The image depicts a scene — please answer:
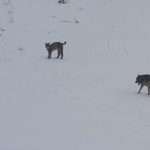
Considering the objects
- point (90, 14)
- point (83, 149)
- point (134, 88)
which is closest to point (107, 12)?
point (90, 14)

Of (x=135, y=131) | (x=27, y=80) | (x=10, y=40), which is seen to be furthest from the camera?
(x=10, y=40)

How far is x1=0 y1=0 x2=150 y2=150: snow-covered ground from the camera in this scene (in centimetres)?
652

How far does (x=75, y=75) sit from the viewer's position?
11.3m

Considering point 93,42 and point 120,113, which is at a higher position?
point 93,42

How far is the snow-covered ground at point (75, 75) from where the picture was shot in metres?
6.52

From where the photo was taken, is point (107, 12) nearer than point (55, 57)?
No

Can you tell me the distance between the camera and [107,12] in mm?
18594

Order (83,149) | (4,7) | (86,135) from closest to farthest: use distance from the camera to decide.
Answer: (83,149)
(86,135)
(4,7)

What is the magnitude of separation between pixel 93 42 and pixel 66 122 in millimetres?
8171

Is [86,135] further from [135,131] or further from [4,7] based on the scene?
[4,7]

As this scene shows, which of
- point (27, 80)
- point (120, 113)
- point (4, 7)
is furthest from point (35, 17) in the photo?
point (120, 113)

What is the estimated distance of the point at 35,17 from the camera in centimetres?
1817

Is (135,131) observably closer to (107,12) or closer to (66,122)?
(66,122)

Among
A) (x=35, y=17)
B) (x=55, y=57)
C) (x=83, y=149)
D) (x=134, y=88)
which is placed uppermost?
(x=35, y=17)
